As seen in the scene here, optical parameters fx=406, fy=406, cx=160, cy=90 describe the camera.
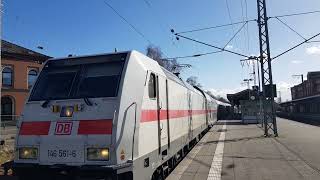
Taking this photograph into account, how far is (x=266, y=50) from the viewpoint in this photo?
86.7 feet

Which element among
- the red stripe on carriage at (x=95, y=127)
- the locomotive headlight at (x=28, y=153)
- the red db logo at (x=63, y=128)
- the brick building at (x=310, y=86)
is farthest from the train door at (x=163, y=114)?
the brick building at (x=310, y=86)

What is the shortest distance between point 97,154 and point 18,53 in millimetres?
44421

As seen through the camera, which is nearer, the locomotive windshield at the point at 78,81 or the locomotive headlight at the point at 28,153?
the locomotive headlight at the point at 28,153

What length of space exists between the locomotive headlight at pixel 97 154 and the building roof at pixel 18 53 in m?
43.0

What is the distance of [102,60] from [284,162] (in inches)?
336

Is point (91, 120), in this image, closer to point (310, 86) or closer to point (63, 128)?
point (63, 128)

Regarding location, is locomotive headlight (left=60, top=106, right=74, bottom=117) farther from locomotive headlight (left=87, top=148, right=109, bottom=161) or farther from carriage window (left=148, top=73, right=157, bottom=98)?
carriage window (left=148, top=73, right=157, bottom=98)

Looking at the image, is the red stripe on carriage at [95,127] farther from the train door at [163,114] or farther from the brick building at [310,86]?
the brick building at [310,86]

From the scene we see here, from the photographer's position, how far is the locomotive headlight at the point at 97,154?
696cm

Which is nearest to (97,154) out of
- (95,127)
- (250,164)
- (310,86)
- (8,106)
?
(95,127)

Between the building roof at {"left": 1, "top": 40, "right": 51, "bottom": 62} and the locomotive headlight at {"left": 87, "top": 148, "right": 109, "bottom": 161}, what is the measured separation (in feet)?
141

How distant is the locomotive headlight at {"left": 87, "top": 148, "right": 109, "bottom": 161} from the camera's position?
6.96 m

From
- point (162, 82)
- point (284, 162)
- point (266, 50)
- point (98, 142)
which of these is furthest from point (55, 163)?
point (266, 50)

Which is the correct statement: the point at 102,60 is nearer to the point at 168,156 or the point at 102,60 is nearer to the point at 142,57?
the point at 142,57
